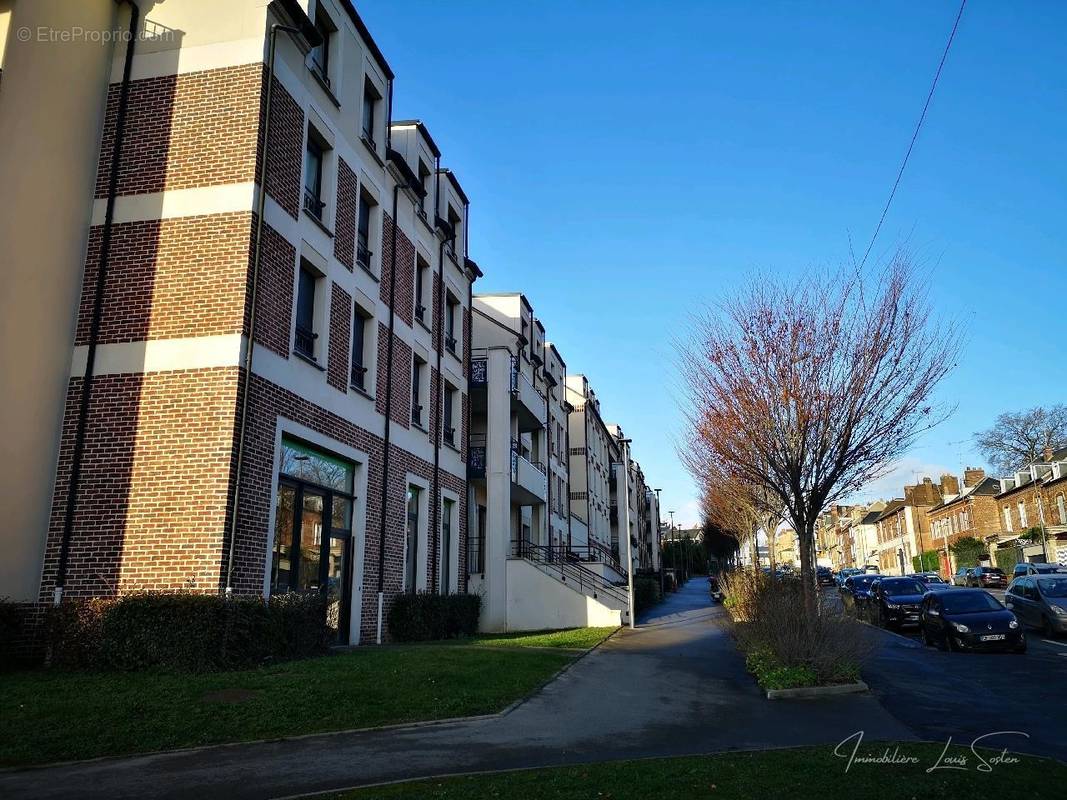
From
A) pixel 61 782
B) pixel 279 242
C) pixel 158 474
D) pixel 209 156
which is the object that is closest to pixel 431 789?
pixel 61 782

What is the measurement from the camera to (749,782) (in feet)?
20.4

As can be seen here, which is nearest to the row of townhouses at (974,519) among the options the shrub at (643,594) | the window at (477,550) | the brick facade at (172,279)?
the shrub at (643,594)

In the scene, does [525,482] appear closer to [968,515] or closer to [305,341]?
[305,341]

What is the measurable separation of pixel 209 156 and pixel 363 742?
10126mm

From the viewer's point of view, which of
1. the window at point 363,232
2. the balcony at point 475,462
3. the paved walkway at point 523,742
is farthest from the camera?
the balcony at point 475,462

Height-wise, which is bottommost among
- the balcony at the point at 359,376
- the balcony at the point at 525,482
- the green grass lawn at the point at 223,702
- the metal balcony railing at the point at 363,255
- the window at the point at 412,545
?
the green grass lawn at the point at 223,702

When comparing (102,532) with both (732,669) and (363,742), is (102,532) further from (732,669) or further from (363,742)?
(732,669)

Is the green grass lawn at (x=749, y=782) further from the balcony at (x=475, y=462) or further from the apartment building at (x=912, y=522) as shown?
the apartment building at (x=912, y=522)

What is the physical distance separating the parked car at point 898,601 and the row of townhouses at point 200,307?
51.4 ft

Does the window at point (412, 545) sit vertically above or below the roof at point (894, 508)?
below

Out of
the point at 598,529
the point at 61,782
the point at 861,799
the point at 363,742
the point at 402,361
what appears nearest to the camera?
the point at 861,799

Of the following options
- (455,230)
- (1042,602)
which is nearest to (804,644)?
(1042,602)

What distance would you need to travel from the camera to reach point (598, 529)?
5138 centimetres

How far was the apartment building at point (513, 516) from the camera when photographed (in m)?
23.7
